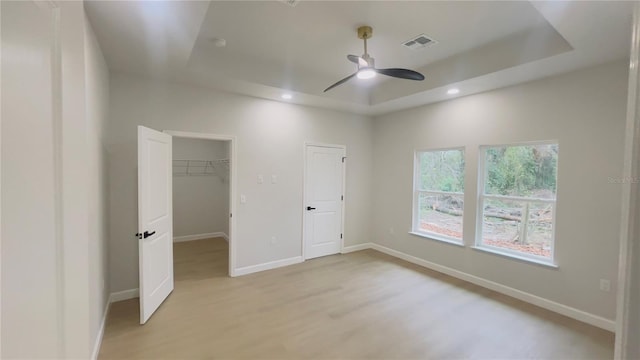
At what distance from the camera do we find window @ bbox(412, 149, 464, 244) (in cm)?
445

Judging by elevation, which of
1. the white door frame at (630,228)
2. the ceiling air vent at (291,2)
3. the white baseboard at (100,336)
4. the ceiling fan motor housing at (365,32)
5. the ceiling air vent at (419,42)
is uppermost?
the ceiling air vent at (419,42)

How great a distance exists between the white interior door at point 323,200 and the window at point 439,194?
4.58 ft

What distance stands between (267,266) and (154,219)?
1.92 meters

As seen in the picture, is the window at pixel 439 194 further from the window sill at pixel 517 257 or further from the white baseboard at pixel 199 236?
the white baseboard at pixel 199 236

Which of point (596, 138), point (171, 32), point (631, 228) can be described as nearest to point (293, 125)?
point (171, 32)

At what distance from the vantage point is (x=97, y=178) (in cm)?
258

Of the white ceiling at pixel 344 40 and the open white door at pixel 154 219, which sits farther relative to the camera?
the open white door at pixel 154 219

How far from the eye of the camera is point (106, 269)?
124 inches

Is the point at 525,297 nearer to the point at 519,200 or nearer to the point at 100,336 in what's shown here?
the point at 519,200

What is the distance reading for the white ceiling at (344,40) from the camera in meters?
2.24

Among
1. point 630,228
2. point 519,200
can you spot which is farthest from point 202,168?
point 630,228

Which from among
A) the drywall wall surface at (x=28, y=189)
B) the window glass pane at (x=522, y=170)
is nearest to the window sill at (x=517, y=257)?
the window glass pane at (x=522, y=170)

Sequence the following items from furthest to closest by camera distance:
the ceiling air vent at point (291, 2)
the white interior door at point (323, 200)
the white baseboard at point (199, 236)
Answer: the white baseboard at point (199, 236) < the white interior door at point (323, 200) < the ceiling air vent at point (291, 2)

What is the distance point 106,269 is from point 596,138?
5.52 m
